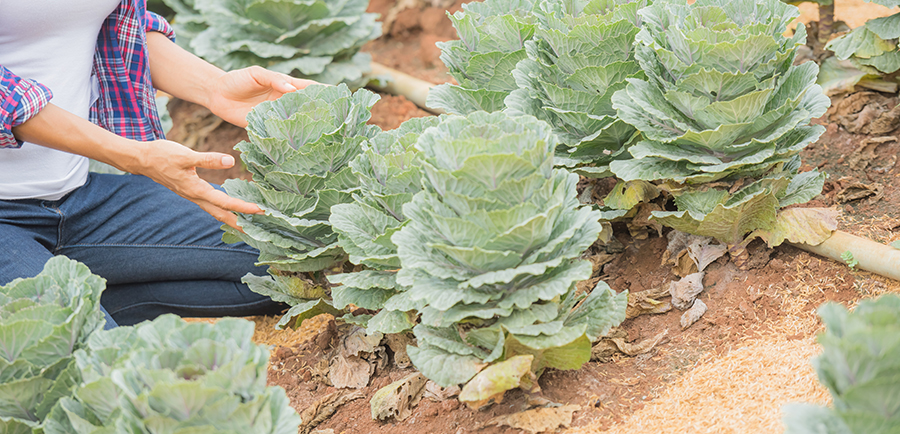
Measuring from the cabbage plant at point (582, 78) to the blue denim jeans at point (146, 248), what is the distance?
123 centimetres

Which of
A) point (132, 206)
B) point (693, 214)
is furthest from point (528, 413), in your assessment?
point (132, 206)

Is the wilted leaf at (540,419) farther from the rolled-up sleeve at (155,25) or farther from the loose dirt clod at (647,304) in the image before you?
the rolled-up sleeve at (155,25)

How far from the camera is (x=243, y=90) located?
7.66 ft

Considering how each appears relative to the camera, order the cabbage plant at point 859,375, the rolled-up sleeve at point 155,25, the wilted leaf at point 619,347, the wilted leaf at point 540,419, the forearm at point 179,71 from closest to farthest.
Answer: the cabbage plant at point 859,375 → the wilted leaf at point 540,419 → the wilted leaf at point 619,347 → the forearm at point 179,71 → the rolled-up sleeve at point 155,25

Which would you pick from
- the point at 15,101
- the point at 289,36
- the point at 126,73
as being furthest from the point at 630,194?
the point at 289,36

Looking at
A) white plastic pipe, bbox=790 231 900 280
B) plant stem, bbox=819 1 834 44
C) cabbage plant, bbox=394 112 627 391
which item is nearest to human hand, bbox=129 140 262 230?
cabbage plant, bbox=394 112 627 391

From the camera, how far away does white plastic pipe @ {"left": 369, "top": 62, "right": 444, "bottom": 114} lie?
3.71 m

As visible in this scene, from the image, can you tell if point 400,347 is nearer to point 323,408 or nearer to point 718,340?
point 323,408

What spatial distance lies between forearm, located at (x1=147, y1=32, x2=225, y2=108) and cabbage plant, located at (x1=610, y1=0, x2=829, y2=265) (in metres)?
1.47

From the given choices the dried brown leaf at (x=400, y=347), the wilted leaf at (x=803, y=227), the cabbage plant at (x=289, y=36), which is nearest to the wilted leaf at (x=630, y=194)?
the wilted leaf at (x=803, y=227)

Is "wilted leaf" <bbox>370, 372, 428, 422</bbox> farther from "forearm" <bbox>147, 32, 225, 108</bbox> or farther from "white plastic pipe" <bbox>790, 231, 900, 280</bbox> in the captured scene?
"forearm" <bbox>147, 32, 225, 108</bbox>

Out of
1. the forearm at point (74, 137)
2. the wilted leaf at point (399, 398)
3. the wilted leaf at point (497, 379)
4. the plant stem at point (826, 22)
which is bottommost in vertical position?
the wilted leaf at point (399, 398)

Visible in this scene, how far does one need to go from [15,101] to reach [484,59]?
1.30 meters

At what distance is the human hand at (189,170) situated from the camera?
193 centimetres
